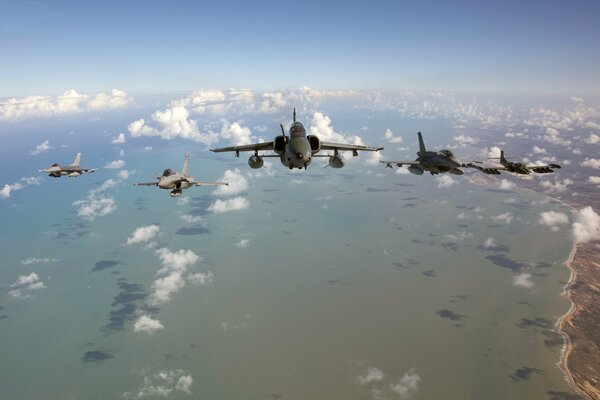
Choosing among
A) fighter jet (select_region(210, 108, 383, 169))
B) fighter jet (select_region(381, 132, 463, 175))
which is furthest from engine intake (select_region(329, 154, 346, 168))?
fighter jet (select_region(381, 132, 463, 175))

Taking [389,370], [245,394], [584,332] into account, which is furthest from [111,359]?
[584,332]

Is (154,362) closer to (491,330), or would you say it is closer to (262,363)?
(262,363)

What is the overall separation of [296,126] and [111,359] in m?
233

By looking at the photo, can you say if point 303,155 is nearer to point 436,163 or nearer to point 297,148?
point 297,148

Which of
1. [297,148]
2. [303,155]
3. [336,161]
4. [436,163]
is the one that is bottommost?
[436,163]

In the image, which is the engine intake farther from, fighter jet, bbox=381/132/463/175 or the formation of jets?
fighter jet, bbox=381/132/463/175

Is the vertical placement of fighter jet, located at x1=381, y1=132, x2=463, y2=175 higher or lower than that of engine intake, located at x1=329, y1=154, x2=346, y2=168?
lower

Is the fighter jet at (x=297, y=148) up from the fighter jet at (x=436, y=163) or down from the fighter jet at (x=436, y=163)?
up

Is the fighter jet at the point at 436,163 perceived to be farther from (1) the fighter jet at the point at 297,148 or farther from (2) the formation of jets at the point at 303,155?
(1) the fighter jet at the point at 297,148

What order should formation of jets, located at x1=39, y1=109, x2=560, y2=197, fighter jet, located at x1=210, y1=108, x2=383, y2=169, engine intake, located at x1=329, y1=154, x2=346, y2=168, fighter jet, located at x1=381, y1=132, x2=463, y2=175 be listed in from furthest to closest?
1. fighter jet, located at x1=381, y1=132, x2=463, y2=175
2. engine intake, located at x1=329, y1=154, x2=346, y2=168
3. formation of jets, located at x1=39, y1=109, x2=560, y2=197
4. fighter jet, located at x1=210, y1=108, x2=383, y2=169

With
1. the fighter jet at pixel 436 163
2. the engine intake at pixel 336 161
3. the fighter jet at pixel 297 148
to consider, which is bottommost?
the fighter jet at pixel 436 163

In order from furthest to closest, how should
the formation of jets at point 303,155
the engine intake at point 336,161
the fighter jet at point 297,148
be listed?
the engine intake at point 336,161 → the formation of jets at point 303,155 → the fighter jet at point 297,148

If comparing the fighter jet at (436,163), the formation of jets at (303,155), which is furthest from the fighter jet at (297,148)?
the fighter jet at (436,163)

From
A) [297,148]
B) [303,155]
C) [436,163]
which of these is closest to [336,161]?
[297,148]
